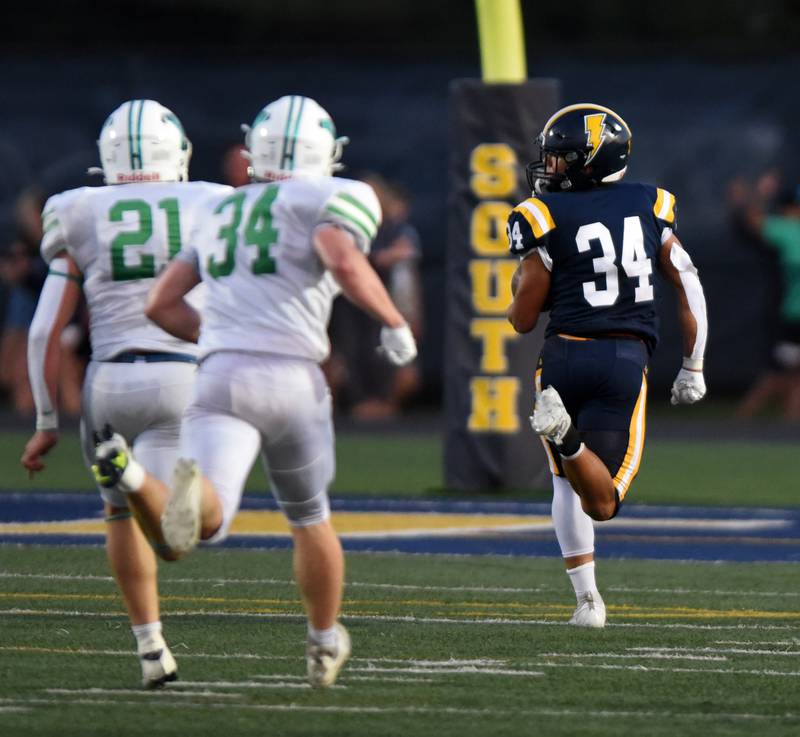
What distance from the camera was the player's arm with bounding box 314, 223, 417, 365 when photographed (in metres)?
5.67

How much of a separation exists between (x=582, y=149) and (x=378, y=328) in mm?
10906

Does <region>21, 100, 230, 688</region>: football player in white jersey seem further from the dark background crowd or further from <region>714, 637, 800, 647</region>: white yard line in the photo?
the dark background crowd

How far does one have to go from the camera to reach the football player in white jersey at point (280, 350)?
5.67 m

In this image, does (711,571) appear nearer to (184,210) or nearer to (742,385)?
(184,210)

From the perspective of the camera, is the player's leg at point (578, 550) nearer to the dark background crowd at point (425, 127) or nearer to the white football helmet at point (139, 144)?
the white football helmet at point (139, 144)

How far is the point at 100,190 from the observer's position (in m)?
6.39

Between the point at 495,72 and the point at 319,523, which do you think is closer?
the point at 319,523

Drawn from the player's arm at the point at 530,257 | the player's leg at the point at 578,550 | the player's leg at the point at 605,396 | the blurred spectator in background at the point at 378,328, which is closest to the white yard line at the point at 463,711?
the player's leg at the point at 605,396

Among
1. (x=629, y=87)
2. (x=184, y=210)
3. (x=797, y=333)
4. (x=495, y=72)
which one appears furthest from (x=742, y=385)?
(x=184, y=210)

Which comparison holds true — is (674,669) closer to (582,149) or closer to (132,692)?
(132,692)

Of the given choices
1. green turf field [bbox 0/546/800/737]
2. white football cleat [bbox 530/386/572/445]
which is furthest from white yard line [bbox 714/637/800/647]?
white football cleat [bbox 530/386/572/445]

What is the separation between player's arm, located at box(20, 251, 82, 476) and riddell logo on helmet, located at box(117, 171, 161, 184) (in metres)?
0.29

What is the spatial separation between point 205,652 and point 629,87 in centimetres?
1261

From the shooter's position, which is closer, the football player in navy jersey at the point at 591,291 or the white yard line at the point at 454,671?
the white yard line at the point at 454,671
